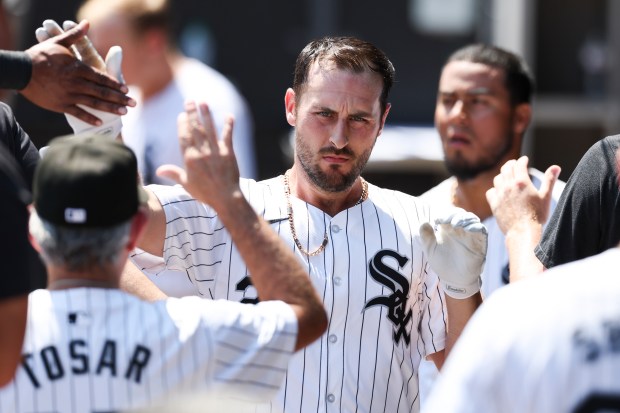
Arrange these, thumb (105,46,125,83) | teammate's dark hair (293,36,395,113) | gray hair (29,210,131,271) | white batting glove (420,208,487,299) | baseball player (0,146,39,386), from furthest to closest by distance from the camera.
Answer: teammate's dark hair (293,36,395,113)
thumb (105,46,125,83)
white batting glove (420,208,487,299)
gray hair (29,210,131,271)
baseball player (0,146,39,386)

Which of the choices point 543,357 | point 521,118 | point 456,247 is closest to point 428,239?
point 456,247

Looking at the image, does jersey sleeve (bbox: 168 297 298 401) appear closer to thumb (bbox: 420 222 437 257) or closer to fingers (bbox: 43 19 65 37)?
thumb (bbox: 420 222 437 257)

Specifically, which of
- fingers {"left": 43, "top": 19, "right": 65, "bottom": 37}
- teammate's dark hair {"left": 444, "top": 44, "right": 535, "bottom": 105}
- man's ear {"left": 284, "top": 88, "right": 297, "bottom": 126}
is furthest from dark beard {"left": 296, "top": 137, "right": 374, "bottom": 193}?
teammate's dark hair {"left": 444, "top": 44, "right": 535, "bottom": 105}

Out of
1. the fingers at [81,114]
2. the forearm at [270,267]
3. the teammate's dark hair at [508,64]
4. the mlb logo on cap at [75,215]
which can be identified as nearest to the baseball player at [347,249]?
the fingers at [81,114]

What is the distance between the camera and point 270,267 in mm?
2418

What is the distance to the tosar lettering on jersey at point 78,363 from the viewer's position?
2201mm

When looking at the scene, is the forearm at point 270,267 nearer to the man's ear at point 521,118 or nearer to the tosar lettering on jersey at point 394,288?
the tosar lettering on jersey at point 394,288

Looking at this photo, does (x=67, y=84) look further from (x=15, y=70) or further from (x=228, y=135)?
(x=228, y=135)

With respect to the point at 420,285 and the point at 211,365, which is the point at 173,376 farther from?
the point at 420,285

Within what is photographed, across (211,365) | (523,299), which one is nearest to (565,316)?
(523,299)

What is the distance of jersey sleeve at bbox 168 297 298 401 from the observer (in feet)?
7.59

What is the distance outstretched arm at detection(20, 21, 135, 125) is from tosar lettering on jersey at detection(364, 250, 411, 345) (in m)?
0.87

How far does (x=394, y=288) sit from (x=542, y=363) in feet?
3.81

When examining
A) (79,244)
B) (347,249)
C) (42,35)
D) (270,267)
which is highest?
(42,35)
